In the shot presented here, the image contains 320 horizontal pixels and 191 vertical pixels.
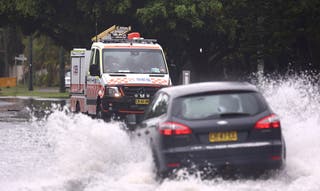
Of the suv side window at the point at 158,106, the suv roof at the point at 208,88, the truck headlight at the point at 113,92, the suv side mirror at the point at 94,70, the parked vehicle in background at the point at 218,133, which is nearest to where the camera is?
the parked vehicle in background at the point at 218,133

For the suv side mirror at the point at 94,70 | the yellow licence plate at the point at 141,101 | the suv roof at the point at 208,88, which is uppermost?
the suv roof at the point at 208,88

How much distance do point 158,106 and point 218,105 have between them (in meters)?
1.28

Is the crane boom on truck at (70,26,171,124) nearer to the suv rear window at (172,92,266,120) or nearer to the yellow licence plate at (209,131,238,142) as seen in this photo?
the suv rear window at (172,92,266,120)

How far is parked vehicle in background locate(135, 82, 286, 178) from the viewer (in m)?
12.1

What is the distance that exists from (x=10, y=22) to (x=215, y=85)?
126 ft

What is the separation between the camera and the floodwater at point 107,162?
1216 centimetres

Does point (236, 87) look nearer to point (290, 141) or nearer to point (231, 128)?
point (231, 128)

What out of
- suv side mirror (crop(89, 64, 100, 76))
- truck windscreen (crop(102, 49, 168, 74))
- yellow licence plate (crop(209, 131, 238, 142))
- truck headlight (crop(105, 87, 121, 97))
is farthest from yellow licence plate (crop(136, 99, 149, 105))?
Result: yellow licence plate (crop(209, 131, 238, 142))

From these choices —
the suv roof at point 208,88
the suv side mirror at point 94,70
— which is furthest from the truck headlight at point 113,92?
the suv roof at point 208,88

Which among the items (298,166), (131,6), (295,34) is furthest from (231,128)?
(131,6)

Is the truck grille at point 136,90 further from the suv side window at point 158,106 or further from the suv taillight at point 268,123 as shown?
the suv taillight at point 268,123

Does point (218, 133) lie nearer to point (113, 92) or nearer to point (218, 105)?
point (218, 105)

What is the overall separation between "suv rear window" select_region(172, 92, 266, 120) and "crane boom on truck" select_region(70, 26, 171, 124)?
11.7m

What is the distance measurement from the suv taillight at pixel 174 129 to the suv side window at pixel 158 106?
0.55 m
